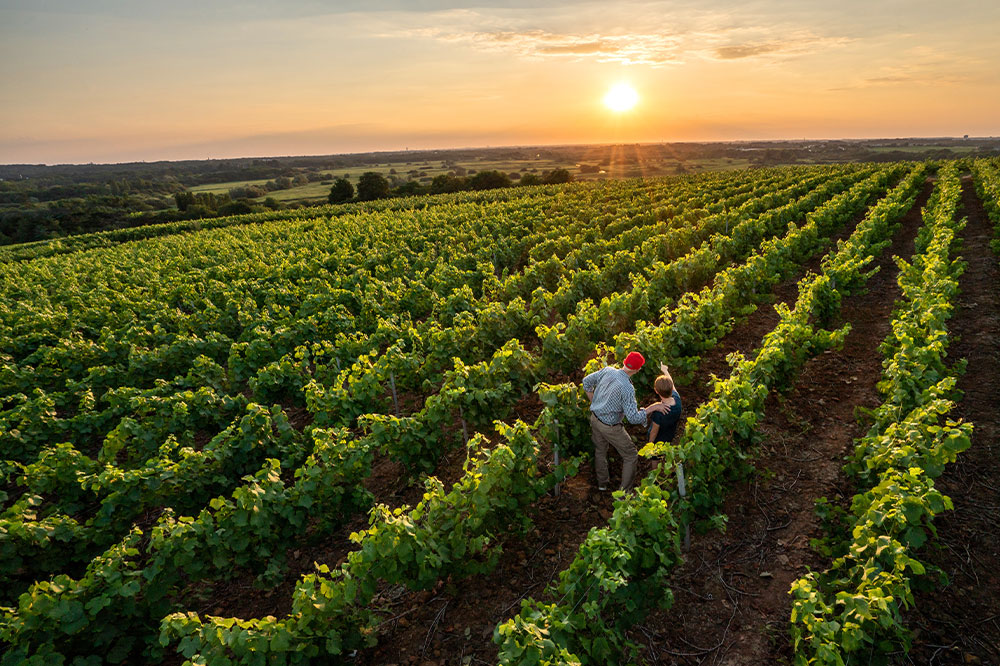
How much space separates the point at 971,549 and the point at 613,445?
4.19 meters

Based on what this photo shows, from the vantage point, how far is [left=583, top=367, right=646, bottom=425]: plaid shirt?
6.23 metres

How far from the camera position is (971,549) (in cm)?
573

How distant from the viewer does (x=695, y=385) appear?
958 centimetres

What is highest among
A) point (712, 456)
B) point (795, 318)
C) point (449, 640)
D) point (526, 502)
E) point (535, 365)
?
point (795, 318)

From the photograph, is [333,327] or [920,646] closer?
[920,646]

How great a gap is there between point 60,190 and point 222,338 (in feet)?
385

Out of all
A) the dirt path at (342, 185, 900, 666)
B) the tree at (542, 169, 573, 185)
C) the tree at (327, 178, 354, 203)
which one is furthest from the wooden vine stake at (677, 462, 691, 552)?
the tree at (542, 169, 573, 185)

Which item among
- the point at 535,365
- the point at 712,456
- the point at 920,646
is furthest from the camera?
the point at 535,365

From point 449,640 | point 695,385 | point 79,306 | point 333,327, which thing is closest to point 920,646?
point 449,640

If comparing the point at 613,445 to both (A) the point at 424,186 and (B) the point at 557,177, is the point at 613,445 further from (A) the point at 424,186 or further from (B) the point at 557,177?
(B) the point at 557,177

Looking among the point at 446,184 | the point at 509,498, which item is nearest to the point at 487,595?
the point at 509,498

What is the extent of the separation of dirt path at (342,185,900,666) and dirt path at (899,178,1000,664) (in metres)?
3.41

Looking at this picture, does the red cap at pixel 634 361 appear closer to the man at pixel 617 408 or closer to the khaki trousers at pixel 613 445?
the man at pixel 617 408

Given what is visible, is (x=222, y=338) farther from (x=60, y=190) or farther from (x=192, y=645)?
(x=60, y=190)
